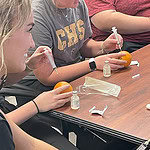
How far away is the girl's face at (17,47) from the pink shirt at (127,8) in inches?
45.5

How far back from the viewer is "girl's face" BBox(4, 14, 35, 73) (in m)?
0.96

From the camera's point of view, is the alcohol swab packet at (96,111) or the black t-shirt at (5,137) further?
the alcohol swab packet at (96,111)

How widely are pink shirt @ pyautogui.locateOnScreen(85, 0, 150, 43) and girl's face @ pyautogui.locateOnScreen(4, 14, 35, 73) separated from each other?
1.16 meters

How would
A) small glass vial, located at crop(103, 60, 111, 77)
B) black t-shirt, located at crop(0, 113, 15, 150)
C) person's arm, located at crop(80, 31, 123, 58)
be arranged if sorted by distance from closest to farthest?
black t-shirt, located at crop(0, 113, 15, 150), small glass vial, located at crop(103, 60, 111, 77), person's arm, located at crop(80, 31, 123, 58)

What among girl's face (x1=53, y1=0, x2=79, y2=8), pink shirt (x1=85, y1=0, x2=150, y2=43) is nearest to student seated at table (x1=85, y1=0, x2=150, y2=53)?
pink shirt (x1=85, y1=0, x2=150, y2=43)

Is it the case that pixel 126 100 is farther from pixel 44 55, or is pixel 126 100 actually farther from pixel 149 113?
pixel 44 55

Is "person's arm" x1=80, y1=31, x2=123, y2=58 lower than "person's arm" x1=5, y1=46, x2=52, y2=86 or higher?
lower

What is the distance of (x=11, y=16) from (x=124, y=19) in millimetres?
1280

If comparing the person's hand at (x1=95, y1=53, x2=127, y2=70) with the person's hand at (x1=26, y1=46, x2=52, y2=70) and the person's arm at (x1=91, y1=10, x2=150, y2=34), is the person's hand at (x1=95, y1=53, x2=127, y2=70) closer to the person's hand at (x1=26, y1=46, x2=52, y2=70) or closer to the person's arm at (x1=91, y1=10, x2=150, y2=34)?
the person's hand at (x1=26, y1=46, x2=52, y2=70)

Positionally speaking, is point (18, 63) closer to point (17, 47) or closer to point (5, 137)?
point (17, 47)

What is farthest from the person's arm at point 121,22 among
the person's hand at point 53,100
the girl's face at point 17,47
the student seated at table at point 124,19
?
the girl's face at point 17,47

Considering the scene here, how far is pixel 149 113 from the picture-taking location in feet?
3.89

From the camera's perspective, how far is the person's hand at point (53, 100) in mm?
1293

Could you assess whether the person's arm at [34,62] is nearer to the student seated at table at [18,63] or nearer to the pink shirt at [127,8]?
the student seated at table at [18,63]
